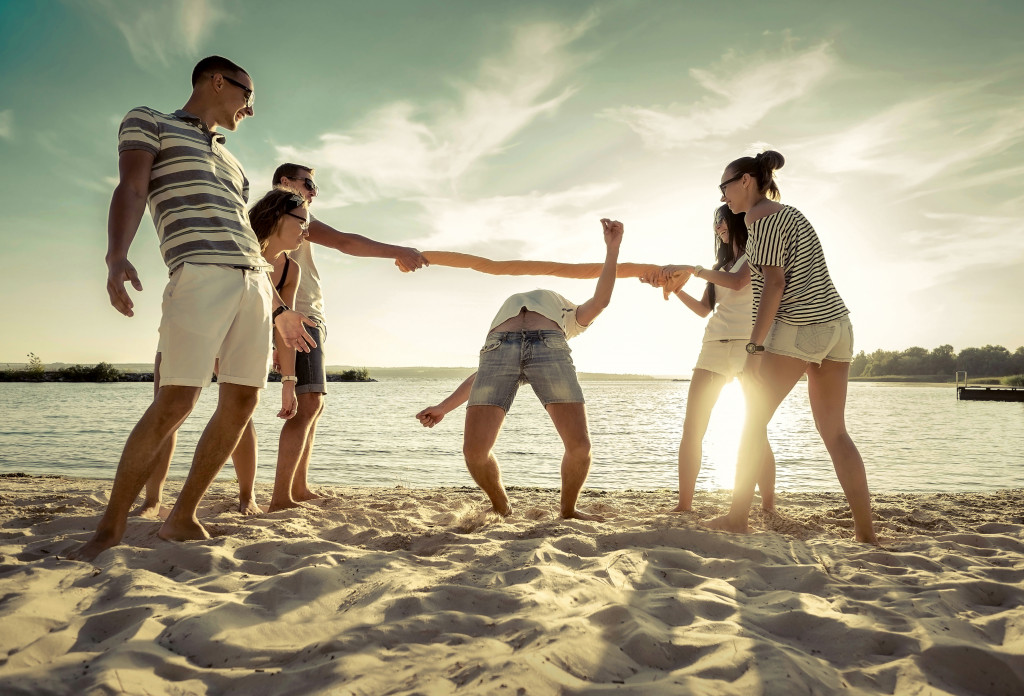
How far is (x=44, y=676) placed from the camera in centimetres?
154

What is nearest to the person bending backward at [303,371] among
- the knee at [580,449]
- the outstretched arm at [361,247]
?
the outstretched arm at [361,247]

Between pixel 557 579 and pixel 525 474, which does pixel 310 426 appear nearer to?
pixel 557 579

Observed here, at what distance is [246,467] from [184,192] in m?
1.99

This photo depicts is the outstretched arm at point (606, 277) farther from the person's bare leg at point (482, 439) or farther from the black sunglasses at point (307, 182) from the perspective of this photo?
the black sunglasses at point (307, 182)

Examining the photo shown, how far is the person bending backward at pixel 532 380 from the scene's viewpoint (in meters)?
3.71

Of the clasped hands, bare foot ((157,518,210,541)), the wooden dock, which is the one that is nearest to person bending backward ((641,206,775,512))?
the clasped hands

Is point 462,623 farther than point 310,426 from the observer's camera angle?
No

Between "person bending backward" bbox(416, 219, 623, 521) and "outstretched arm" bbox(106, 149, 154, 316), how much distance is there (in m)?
1.72

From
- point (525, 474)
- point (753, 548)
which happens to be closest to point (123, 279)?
point (753, 548)

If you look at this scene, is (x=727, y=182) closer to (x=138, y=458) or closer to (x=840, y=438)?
(x=840, y=438)

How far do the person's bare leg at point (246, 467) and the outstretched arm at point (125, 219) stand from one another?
1.64m

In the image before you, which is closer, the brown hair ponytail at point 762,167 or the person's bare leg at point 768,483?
the brown hair ponytail at point 762,167

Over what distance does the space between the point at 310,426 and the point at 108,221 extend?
7.25ft

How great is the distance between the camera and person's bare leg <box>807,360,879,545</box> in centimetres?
342
